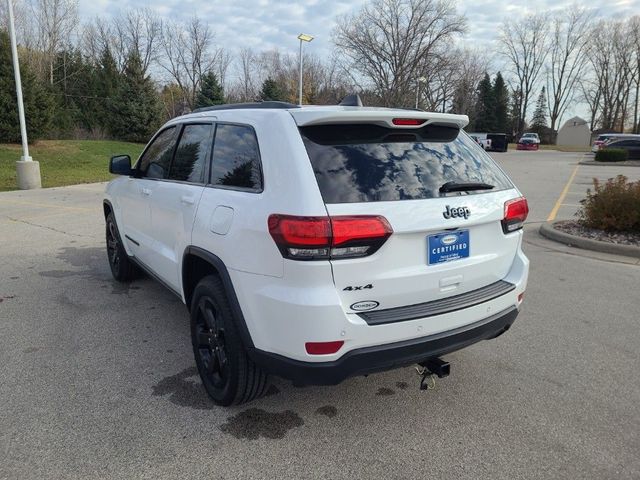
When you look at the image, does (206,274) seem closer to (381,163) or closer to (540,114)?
(381,163)

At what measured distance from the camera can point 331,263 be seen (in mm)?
2316

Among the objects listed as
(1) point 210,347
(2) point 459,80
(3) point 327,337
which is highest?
(2) point 459,80

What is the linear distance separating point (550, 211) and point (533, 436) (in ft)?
30.9

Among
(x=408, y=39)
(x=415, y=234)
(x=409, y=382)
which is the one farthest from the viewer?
(x=408, y=39)

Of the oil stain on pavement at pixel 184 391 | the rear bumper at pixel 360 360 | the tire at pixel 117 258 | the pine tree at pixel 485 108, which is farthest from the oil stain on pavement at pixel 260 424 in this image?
the pine tree at pixel 485 108

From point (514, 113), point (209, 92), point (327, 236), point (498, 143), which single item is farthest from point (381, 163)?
point (514, 113)

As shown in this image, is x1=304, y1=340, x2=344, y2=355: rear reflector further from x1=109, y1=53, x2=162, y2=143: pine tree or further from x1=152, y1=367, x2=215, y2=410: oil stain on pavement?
x1=109, y1=53, x2=162, y2=143: pine tree

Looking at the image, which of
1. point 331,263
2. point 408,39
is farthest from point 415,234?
point 408,39

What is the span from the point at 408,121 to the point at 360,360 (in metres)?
1.34

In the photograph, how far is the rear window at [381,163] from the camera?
2.47m

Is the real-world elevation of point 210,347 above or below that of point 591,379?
above

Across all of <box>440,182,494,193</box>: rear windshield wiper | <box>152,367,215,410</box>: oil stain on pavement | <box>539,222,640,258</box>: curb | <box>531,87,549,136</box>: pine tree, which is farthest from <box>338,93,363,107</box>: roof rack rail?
<box>531,87,549,136</box>: pine tree

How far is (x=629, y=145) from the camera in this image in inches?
1294

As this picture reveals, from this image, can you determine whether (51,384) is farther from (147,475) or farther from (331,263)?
(331,263)
